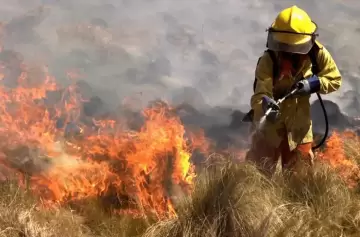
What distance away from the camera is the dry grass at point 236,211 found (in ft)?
12.2

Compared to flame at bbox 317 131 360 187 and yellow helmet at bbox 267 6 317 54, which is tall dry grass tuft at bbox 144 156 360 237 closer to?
flame at bbox 317 131 360 187

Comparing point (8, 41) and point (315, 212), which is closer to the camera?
point (315, 212)

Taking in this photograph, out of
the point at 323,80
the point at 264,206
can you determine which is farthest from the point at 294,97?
the point at 264,206

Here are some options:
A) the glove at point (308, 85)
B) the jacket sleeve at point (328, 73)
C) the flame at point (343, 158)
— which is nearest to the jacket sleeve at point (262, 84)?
the glove at point (308, 85)

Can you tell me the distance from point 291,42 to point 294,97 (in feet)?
1.46

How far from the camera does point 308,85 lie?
4.19 m

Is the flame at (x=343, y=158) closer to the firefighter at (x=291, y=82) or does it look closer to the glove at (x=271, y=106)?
the firefighter at (x=291, y=82)

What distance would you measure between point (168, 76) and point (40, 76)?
2.22m

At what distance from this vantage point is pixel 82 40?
7.72 m

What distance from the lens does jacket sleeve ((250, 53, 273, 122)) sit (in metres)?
4.20

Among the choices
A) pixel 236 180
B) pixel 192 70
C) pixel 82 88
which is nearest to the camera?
pixel 236 180

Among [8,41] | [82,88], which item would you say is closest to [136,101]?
[82,88]

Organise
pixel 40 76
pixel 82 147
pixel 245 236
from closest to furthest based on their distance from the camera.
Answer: pixel 245 236, pixel 82 147, pixel 40 76

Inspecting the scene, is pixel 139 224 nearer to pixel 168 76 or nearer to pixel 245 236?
pixel 245 236
